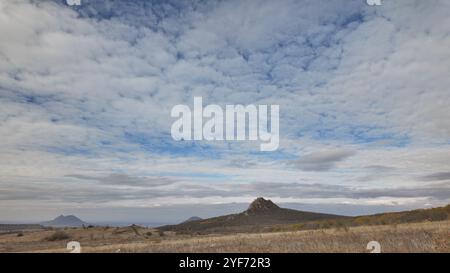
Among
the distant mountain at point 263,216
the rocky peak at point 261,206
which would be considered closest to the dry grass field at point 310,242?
the distant mountain at point 263,216

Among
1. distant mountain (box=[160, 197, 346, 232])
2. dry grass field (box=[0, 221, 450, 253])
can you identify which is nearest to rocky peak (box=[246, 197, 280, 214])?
distant mountain (box=[160, 197, 346, 232])

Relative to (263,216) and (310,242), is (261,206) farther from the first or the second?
(310,242)

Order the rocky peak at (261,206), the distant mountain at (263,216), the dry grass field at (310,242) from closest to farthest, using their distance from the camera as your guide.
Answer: the dry grass field at (310,242), the distant mountain at (263,216), the rocky peak at (261,206)

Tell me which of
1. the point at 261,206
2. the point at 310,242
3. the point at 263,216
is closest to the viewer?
the point at 310,242

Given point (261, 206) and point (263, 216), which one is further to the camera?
point (261, 206)

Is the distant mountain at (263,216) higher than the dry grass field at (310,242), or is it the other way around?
the dry grass field at (310,242)

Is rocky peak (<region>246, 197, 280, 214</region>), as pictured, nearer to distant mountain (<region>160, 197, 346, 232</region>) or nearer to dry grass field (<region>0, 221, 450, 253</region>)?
distant mountain (<region>160, 197, 346, 232</region>)

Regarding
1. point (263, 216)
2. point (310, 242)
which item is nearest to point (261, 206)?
point (263, 216)

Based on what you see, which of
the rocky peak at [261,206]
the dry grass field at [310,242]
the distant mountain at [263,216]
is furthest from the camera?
the rocky peak at [261,206]

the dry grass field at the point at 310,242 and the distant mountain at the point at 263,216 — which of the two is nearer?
the dry grass field at the point at 310,242

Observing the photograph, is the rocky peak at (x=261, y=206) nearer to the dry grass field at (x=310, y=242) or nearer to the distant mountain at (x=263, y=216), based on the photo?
the distant mountain at (x=263, y=216)
